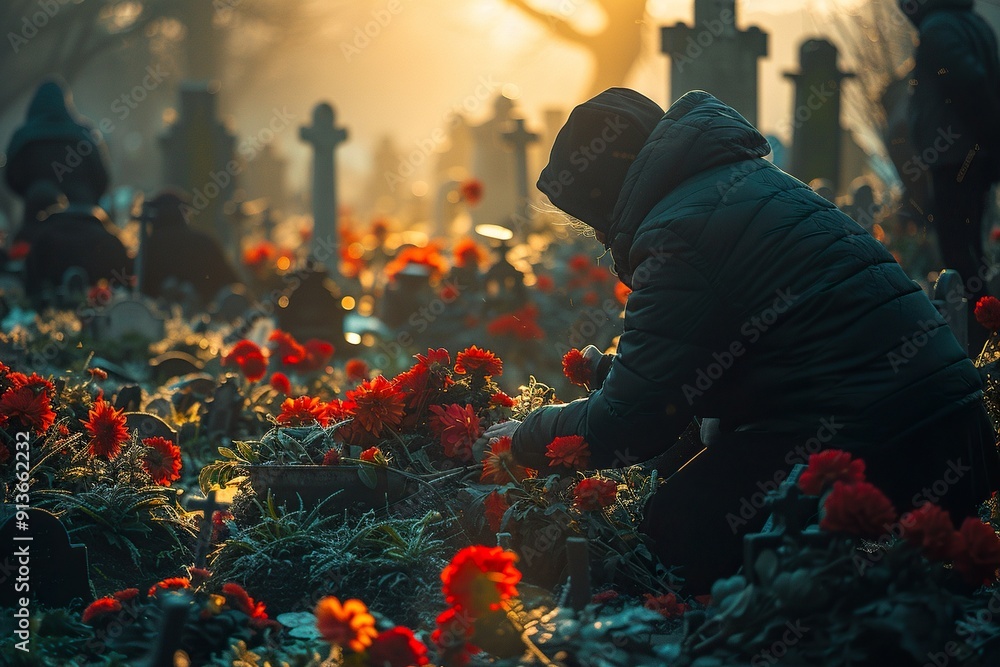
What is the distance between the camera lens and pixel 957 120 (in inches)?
261

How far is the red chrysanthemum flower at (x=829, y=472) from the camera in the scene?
7.90 ft

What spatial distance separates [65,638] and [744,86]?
794cm

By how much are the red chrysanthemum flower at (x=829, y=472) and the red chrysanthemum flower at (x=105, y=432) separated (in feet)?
8.25

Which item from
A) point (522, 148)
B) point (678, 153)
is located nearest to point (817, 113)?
point (522, 148)

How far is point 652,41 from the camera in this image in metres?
17.6

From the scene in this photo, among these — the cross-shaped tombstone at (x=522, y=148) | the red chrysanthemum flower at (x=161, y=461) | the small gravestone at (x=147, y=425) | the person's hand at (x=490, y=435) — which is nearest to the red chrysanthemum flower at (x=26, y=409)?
the red chrysanthemum flower at (x=161, y=461)

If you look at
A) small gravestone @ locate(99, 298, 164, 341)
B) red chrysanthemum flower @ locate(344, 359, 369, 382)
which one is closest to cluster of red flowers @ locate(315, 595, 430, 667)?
red chrysanthemum flower @ locate(344, 359, 369, 382)

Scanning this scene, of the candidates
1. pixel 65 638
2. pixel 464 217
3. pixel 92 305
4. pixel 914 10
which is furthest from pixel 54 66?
pixel 65 638

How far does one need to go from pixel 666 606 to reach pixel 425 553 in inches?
31.3

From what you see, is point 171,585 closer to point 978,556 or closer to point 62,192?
point 978,556

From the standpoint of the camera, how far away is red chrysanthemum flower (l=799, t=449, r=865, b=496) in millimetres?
2408

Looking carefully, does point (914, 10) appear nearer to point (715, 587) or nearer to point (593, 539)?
point (593, 539)

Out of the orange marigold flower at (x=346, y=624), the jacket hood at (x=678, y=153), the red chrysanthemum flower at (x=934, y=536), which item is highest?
the jacket hood at (x=678, y=153)

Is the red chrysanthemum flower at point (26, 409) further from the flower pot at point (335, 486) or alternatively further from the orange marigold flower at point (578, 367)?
the orange marigold flower at point (578, 367)
